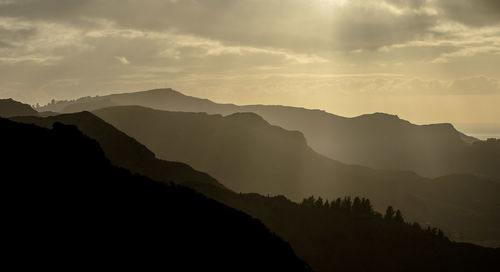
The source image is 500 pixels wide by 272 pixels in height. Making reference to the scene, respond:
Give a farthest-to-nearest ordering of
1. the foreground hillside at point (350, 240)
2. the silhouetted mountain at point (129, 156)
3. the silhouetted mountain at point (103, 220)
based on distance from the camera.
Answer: the silhouetted mountain at point (129, 156)
the foreground hillside at point (350, 240)
the silhouetted mountain at point (103, 220)

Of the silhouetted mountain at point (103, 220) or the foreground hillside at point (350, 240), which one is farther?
the foreground hillside at point (350, 240)

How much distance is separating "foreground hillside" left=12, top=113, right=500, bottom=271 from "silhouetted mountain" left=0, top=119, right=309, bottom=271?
205ft

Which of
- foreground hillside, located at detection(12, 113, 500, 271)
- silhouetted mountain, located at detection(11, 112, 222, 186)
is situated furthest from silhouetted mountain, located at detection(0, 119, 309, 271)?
silhouetted mountain, located at detection(11, 112, 222, 186)

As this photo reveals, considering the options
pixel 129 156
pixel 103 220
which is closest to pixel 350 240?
pixel 129 156

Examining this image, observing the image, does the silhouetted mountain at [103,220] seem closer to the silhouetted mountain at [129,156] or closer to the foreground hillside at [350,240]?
the foreground hillside at [350,240]

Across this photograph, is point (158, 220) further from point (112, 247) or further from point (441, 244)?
point (441, 244)

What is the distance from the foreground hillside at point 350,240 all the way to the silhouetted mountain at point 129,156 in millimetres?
899

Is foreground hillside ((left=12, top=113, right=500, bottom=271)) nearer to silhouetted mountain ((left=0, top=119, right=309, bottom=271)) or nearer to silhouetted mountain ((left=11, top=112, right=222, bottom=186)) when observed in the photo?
silhouetted mountain ((left=11, top=112, right=222, bottom=186))

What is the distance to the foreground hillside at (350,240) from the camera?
110000 millimetres

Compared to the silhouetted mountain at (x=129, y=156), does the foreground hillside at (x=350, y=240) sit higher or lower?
lower

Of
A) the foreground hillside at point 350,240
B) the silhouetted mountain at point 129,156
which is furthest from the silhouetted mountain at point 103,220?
the silhouetted mountain at point 129,156

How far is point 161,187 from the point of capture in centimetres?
4672

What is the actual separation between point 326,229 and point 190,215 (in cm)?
8181

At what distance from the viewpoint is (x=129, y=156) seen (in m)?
132
